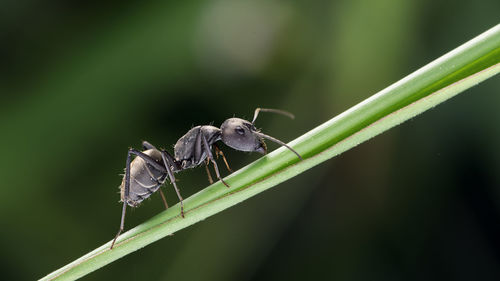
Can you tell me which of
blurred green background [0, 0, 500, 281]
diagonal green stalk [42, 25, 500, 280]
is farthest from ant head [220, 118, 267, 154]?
diagonal green stalk [42, 25, 500, 280]

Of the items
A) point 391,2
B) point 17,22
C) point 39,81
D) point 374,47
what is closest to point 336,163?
point 374,47

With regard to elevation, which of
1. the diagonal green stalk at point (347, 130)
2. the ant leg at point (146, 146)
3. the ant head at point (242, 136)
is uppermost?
the ant leg at point (146, 146)

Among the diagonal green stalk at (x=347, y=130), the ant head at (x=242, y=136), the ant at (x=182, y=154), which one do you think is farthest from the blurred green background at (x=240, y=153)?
the diagonal green stalk at (x=347, y=130)

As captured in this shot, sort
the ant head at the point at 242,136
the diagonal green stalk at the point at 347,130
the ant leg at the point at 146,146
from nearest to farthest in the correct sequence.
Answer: the diagonal green stalk at the point at 347,130 → the ant head at the point at 242,136 → the ant leg at the point at 146,146

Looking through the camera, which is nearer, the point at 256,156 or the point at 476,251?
the point at 476,251

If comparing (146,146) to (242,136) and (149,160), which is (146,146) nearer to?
(149,160)

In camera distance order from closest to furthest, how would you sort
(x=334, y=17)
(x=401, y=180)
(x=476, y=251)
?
1. (x=476, y=251)
2. (x=401, y=180)
3. (x=334, y=17)

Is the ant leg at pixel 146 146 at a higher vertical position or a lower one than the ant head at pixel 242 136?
higher

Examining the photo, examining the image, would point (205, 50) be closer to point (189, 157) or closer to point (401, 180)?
point (189, 157)

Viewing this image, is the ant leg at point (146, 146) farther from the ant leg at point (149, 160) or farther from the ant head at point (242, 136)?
the ant head at point (242, 136)
